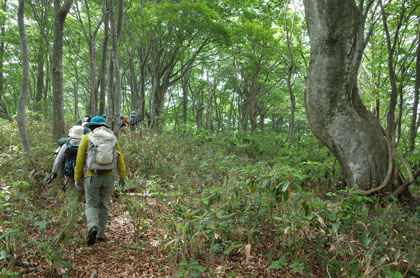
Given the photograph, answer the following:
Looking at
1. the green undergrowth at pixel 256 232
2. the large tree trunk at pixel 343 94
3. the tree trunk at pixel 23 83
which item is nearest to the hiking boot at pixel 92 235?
the green undergrowth at pixel 256 232

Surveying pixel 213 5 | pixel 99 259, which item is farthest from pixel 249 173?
pixel 213 5

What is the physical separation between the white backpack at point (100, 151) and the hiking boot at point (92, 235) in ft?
2.87

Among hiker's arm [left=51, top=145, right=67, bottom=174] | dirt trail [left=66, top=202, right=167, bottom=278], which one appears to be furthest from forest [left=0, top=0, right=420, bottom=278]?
hiker's arm [left=51, top=145, right=67, bottom=174]

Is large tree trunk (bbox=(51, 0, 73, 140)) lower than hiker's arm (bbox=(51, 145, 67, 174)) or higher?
higher

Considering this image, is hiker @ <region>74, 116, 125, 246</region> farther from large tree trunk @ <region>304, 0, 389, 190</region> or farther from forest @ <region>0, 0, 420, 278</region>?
large tree trunk @ <region>304, 0, 389, 190</region>

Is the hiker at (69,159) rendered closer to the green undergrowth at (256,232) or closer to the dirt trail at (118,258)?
the green undergrowth at (256,232)

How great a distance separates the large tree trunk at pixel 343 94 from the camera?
4207 millimetres

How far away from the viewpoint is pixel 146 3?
468 inches

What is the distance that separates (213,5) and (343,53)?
9.37 meters

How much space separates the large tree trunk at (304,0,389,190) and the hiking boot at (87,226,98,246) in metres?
4.10

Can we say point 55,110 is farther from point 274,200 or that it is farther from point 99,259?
point 274,200

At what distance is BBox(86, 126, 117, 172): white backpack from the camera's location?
3.82 meters

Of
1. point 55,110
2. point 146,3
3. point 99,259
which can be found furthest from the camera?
point 146,3

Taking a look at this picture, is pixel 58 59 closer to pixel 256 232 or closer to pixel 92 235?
pixel 92 235
